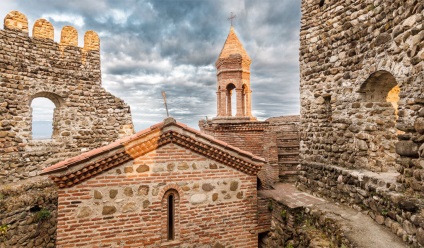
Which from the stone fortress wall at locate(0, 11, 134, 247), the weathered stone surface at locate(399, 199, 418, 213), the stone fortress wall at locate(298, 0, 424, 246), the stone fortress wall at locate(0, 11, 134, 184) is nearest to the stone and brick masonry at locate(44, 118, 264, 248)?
the stone fortress wall at locate(298, 0, 424, 246)

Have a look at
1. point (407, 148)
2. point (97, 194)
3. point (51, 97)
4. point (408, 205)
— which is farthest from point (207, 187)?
point (51, 97)

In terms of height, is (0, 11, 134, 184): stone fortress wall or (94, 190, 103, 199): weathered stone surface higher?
(0, 11, 134, 184): stone fortress wall

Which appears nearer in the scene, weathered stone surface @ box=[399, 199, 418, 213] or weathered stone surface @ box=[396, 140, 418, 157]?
weathered stone surface @ box=[399, 199, 418, 213]

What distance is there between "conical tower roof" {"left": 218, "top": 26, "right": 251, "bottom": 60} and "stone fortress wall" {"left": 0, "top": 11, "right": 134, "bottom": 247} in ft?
21.4

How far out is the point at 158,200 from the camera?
5.66 metres

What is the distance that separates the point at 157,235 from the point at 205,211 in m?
1.30

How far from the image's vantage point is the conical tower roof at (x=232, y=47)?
1341 centimetres

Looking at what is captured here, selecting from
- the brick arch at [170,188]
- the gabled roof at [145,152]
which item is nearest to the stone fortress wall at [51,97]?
the gabled roof at [145,152]

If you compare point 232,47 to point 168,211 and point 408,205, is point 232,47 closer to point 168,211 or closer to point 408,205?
point 168,211

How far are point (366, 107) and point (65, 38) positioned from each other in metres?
10.8

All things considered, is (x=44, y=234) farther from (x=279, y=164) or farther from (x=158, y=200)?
(x=279, y=164)

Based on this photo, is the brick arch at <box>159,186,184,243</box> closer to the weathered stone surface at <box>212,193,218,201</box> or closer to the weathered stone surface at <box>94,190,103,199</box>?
the weathered stone surface at <box>212,193,218,201</box>

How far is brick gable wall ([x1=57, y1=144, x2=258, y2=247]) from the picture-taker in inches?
202

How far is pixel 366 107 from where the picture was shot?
230 inches
